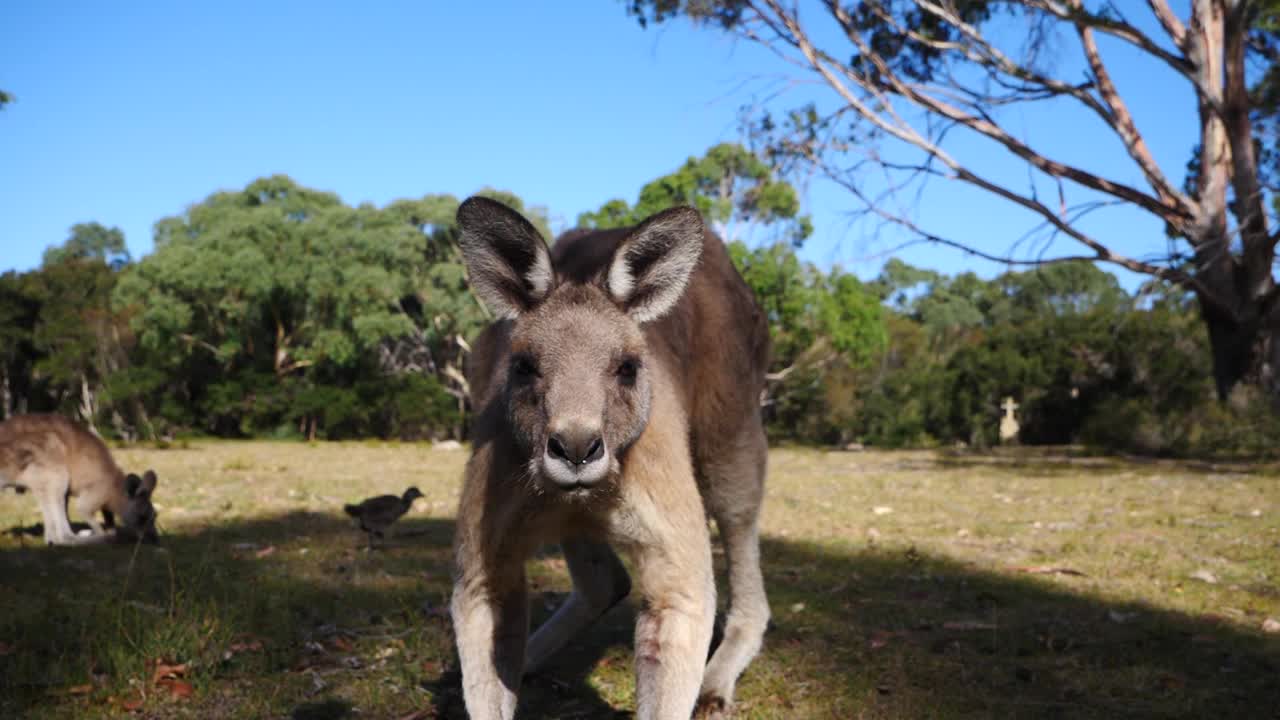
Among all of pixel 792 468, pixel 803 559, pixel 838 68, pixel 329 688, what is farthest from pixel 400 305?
pixel 329 688

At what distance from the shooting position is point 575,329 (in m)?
2.49

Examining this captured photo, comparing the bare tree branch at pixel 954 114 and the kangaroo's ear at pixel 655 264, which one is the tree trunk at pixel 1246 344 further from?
the kangaroo's ear at pixel 655 264

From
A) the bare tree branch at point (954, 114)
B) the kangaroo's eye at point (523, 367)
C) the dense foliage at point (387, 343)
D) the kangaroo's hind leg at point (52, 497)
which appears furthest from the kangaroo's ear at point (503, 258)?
the dense foliage at point (387, 343)

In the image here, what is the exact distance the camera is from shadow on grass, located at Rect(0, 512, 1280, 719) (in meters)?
3.38

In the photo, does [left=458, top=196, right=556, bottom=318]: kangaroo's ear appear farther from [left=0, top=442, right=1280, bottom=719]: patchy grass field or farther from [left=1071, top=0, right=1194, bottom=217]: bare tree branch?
[left=1071, top=0, right=1194, bottom=217]: bare tree branch

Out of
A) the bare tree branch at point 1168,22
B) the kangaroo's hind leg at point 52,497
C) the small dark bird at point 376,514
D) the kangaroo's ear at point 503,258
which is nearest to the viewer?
the kangaroo's ear at point 503,258

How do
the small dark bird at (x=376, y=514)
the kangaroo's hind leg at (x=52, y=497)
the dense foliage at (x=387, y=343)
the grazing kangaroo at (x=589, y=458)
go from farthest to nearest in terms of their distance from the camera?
1. the dense foliage at (x=387, y=343)
2. the kangaroo's hind leg at (x=52, y=497)
3. the small dark bird at (x=376, y=514)
4. the grazing kangaroo at (x=589, y=458)

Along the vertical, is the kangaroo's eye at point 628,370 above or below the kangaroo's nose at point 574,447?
above

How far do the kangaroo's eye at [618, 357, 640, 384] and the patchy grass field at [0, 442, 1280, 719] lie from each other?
1.50m

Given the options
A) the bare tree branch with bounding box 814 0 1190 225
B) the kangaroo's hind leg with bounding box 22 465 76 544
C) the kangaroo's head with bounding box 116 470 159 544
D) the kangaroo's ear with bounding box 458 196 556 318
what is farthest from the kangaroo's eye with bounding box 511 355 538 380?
the bare tree branch with bounding box 814 0 1190 225

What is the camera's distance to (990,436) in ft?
95.6

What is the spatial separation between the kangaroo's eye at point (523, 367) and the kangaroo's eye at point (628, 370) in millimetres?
233

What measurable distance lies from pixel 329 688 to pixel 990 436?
28.4m

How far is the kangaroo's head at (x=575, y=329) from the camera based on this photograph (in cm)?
225
